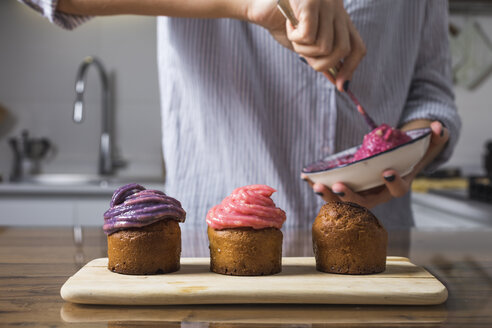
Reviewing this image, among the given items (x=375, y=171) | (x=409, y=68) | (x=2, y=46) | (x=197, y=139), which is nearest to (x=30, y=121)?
(x=2, y=46)

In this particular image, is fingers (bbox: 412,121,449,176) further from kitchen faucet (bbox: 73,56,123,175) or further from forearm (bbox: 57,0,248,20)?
kitchen faucet (bbox: 73,56,123,175)

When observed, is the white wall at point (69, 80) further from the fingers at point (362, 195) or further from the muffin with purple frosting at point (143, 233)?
the muffin with purple frosting at point (143, 233)

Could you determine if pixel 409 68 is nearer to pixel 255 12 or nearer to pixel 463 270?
pixel 255 12

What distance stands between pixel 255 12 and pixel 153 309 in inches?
25.2

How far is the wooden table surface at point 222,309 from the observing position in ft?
1.99

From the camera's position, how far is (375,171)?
3.30ft

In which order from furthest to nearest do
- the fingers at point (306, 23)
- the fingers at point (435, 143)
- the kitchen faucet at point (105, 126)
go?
the kitchen faucet at point (105, 126)
the fingers at point (435, 143)
the fingers at point (306, 23)

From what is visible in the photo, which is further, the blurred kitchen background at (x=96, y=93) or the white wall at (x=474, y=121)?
the white wall at (x=474, y=121)

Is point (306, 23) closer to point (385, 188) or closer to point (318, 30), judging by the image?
point (318, 30)

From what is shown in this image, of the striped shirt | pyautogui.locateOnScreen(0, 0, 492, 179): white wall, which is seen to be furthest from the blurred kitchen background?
the striped shirt

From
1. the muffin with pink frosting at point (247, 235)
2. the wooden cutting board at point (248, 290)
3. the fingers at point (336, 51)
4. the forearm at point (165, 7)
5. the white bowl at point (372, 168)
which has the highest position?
the forearm at point (165, 7)

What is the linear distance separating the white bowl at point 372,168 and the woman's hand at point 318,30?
0.22 meters

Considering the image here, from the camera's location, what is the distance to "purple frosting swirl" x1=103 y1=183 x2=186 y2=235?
79 cm

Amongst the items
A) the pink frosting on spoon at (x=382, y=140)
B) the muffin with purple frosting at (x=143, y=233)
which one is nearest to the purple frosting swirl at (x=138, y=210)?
the muffin with purple frosting at (x=143, y=233)
